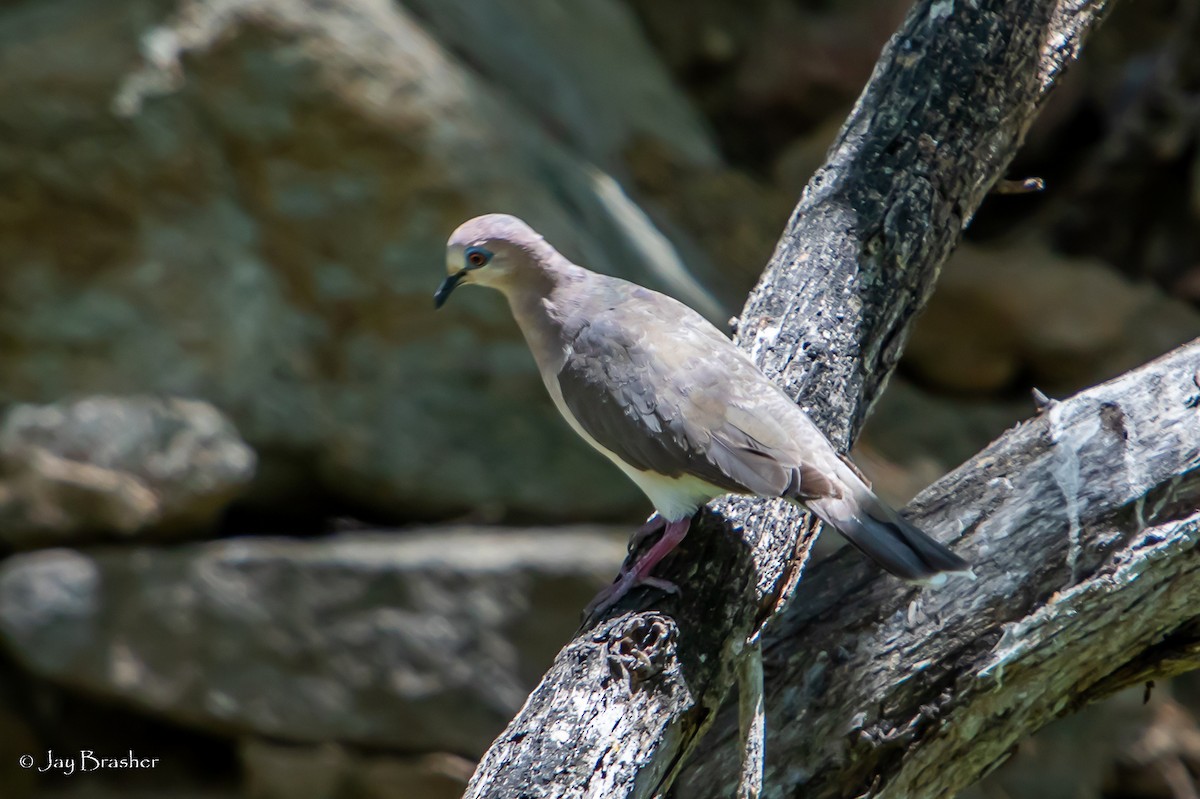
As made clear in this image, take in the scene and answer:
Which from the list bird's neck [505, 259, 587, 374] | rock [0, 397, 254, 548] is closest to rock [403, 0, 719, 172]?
rock [0, 397, 254, 548]

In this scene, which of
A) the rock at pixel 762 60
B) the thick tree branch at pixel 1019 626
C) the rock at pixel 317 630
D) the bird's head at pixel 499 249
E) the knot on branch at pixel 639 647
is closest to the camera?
the knot on branch at pixel 639 647

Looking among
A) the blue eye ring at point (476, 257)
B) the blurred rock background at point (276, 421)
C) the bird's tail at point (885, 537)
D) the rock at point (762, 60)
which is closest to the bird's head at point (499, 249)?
the blue eye ring at point (476, 257)

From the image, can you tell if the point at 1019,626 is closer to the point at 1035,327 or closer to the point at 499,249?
the point at 499,249

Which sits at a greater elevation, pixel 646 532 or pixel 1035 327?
pixel 1035 327

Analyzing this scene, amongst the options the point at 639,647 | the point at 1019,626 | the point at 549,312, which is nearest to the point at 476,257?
the point at 549,312

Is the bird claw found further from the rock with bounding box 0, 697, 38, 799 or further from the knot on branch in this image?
the rock with bounding box 0, 697, 38, 799

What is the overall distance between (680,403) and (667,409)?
3 centimetres

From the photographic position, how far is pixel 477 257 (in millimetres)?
3152

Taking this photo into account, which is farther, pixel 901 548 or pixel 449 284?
pixel 449 284

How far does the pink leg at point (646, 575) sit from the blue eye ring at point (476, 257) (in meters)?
0.94

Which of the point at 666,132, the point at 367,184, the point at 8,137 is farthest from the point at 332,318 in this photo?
the point at 666,132

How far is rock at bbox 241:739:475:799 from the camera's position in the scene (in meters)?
4.75

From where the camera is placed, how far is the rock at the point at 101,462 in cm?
470

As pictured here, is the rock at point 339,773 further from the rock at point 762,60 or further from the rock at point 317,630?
the rock at point 762,60
